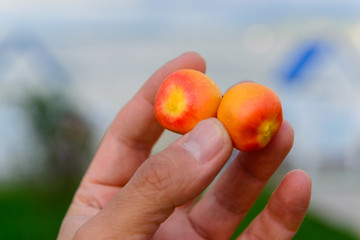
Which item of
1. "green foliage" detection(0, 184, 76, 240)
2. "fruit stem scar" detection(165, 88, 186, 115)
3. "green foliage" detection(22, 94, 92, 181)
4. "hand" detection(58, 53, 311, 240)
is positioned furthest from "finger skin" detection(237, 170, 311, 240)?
"green foliage" detection(22, 94, 92, 181)

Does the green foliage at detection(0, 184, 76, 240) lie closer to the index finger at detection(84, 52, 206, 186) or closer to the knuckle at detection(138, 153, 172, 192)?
the index finger at detection(84, 52, 206, 186)

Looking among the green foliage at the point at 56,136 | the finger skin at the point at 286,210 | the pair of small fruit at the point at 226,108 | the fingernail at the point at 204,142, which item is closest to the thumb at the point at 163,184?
the fingernail at the point at 204,142

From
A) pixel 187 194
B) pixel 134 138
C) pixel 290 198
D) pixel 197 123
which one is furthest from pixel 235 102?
pixel 134 138

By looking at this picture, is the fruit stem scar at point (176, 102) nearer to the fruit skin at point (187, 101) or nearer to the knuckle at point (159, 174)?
the fruit skin at point (187, 101)

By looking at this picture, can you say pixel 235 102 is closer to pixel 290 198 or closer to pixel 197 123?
pixel 197 123

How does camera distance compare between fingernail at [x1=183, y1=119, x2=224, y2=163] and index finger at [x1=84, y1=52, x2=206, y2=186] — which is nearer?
fingernail at [x1=183, y1=119, x2=224, y2=163]
